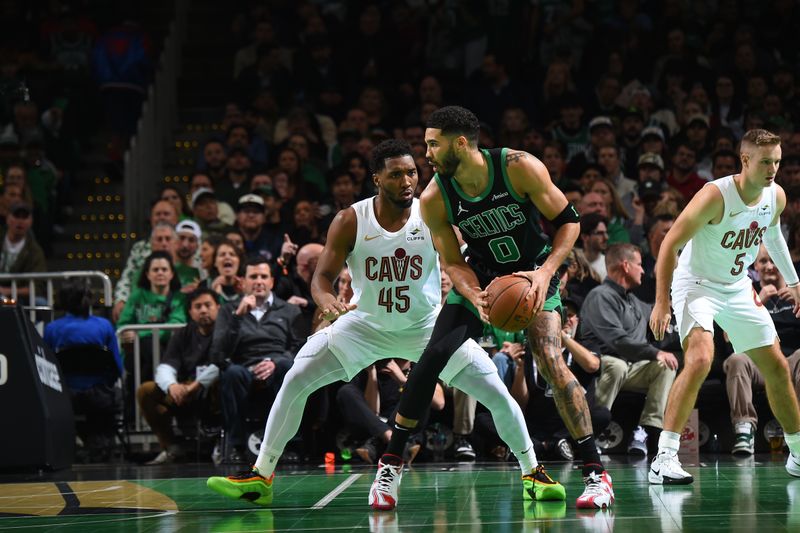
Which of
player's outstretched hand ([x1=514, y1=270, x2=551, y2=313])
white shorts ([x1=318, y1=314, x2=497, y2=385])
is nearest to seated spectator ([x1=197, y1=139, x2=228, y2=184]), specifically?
→ white shorts ([x1=318, y1=314, x2=497, y2=385])

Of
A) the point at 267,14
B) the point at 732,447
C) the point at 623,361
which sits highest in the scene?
the point at 267,14

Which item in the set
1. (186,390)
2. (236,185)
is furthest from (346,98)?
(186,390)

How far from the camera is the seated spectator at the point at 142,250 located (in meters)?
12.4

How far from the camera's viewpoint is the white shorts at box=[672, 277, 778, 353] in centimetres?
770

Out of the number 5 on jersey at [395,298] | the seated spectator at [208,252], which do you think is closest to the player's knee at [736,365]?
the number 5 on jersey at [395,298]

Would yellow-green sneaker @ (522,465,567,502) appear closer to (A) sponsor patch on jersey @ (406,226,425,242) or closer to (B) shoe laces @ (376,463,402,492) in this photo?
(B) shoe laces @ (376,463,402,492)

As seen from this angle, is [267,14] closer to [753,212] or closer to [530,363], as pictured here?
[530,363]

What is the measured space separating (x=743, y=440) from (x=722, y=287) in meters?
2.74

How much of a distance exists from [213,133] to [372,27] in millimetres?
2478

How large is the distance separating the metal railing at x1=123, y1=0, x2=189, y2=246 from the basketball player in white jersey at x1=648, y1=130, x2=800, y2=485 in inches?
328

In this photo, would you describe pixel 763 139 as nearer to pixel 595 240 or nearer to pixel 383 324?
pixel 383 324

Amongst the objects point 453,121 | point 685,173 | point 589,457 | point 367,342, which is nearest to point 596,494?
point 589,457

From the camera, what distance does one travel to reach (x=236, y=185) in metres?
14.0

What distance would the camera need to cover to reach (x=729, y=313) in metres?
7.74
